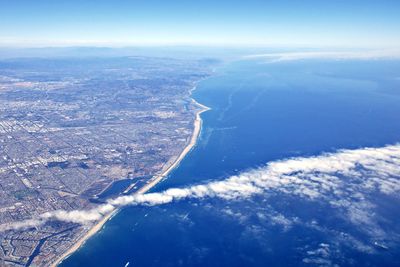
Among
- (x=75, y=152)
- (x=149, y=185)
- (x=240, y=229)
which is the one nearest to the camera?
(x=240, y=229)

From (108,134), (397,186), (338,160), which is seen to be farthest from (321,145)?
(108,134)

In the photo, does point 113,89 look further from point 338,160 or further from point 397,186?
point 397,186

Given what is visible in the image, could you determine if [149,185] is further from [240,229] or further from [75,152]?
[75,152]

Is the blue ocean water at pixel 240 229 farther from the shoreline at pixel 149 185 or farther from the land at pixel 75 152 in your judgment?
the land at pixel 75 152

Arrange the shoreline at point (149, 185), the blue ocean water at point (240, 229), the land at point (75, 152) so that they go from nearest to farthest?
the blue ocean water at point (240, 229), the shoreline at point (149, 185), the land at point (75, 152)

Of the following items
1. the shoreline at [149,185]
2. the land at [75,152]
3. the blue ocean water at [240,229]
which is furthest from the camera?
the land at [75,152]

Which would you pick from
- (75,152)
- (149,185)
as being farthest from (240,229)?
(75,152)

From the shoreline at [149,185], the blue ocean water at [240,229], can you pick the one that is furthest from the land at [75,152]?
the blue ocean water at [240,229]

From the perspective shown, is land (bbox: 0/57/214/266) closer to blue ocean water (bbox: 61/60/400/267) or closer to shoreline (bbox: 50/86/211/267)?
shoreline (bbox: 50/86/211/267)
